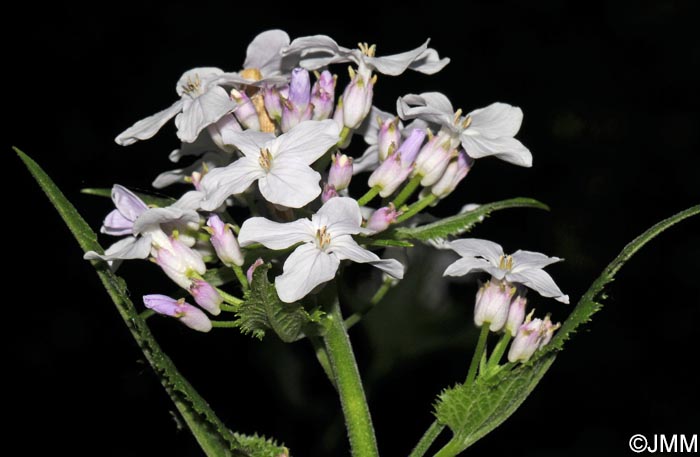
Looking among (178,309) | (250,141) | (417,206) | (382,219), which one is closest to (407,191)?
(417,206)

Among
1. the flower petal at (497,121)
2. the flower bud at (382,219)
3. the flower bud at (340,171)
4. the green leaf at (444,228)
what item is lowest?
the green leaf at (444,228)

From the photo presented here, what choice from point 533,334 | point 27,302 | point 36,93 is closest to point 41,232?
point 27,302

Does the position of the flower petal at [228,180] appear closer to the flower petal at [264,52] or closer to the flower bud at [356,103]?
the flower bud at [356,103]

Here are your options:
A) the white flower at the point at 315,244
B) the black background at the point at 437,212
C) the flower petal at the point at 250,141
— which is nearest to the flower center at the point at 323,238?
the white flower at the point at 315,244

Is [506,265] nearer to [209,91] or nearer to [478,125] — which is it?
[478,125]

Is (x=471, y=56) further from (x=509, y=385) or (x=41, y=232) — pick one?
(x=509, y=385)
